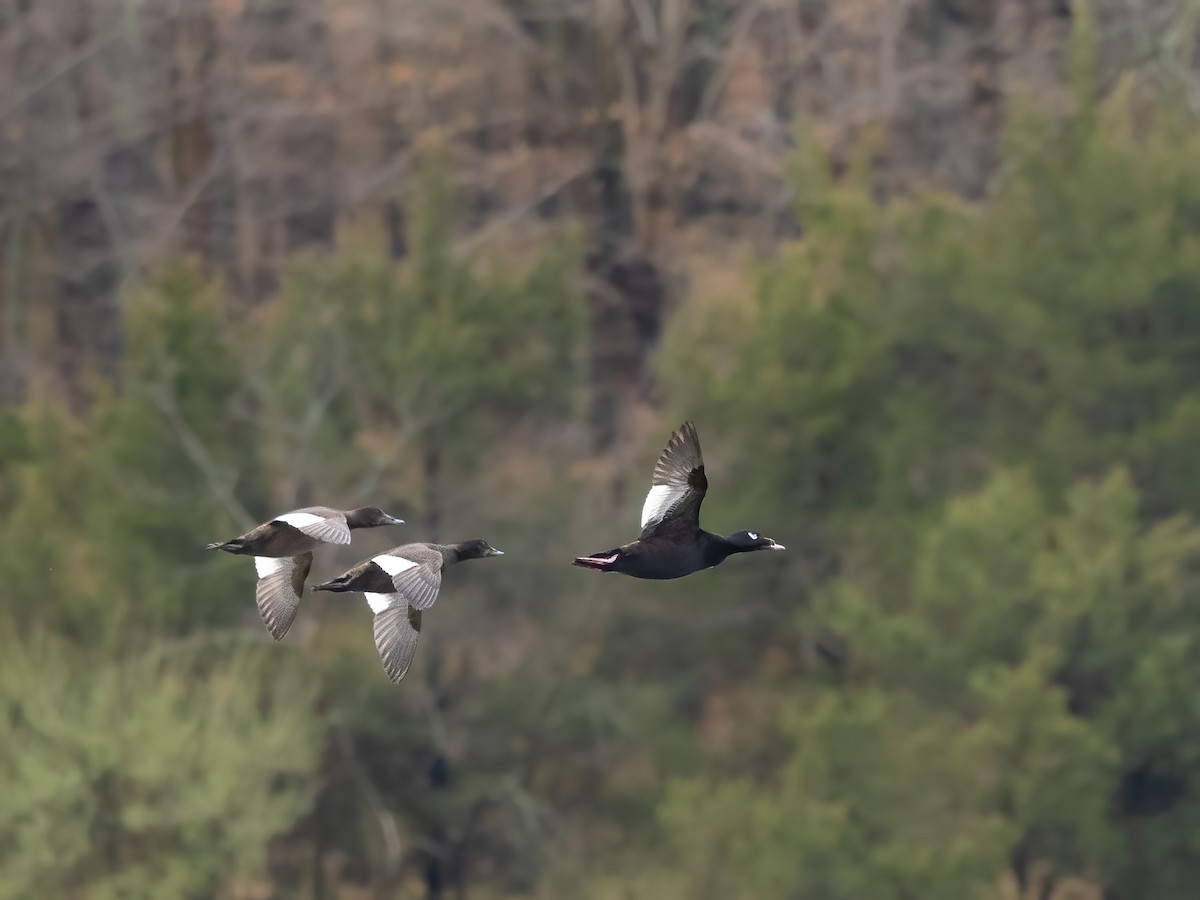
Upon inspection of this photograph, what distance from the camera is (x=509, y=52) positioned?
36.2 m

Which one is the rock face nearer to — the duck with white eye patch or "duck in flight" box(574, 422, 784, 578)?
the duck with white eye patch

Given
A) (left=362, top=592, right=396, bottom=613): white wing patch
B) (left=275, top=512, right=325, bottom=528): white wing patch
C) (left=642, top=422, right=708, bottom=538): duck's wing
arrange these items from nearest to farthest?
(left=275, top=512, right=325, bottom=528): white wing patch
(left=642, top=422, right=708, bottom=538): duck's wing
(left=362, top=592, right=396, bottom=613): white wing patch

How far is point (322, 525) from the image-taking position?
1006 cm

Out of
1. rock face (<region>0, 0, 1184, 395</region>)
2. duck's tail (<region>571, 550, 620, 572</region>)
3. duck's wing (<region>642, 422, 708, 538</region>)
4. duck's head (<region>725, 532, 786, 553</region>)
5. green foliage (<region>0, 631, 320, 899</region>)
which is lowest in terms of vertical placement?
green foliage (<region>0, 631, 320, 899</region>)

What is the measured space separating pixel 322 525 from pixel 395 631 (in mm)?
1076

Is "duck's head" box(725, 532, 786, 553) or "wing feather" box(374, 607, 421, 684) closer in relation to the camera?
"wing feather" box(374, 607, 421, 684)

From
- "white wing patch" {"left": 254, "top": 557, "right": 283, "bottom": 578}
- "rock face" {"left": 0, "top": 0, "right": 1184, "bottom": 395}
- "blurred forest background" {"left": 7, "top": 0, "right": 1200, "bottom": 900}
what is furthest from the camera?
"rock face" {"left": 0, "top": 0, "right": 1184, "bottom": 395}

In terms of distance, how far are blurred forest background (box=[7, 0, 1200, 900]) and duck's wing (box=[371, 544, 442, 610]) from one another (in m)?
16.5

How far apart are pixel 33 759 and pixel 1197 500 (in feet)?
44.6

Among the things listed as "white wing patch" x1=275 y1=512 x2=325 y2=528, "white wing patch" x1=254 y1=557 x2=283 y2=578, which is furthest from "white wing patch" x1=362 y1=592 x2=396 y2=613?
"white wing patch" x1=275 y1=512 x2=325 y2=528

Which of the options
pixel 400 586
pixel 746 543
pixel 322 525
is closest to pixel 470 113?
pixel 746 543

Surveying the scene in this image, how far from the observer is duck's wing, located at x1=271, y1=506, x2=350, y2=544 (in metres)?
9.79

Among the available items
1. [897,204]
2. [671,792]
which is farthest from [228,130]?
[671,792]

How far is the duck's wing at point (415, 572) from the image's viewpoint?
9695 mm
